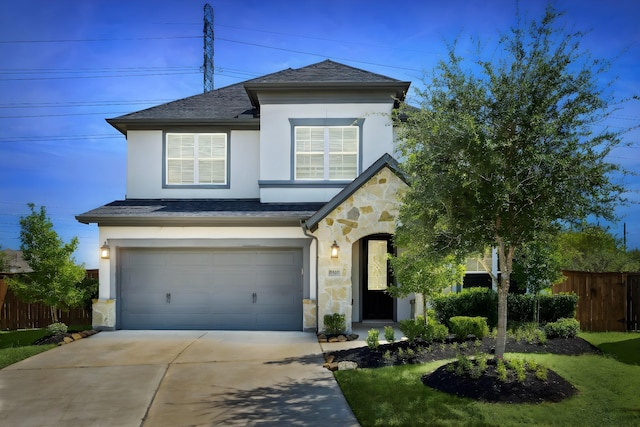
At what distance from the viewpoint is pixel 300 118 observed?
57.6ft

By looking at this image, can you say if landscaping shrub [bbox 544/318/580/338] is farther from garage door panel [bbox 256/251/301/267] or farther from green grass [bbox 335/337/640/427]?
garage door panel [bbox 256/251/301/267]

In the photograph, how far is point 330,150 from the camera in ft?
57.6

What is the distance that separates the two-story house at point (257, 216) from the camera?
15969 millimetres

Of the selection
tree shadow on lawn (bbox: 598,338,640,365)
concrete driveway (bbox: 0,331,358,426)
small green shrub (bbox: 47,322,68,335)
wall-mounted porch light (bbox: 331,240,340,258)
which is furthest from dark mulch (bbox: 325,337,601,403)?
small green shrub (bbox: 47,322,68,335)

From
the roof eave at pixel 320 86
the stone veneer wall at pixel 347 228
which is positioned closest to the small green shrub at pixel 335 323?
the stone veneer wall at pixel 347 228

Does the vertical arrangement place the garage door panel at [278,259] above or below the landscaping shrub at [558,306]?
above

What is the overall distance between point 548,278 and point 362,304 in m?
5.36

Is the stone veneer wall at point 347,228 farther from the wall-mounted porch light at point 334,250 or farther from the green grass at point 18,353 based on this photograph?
the green grass at point 18,353

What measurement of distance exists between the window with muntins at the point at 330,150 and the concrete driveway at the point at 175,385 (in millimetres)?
5442

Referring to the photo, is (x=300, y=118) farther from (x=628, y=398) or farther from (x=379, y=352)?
(x=628, y=398)

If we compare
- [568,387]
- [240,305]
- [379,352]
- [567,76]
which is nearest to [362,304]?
[240,305]

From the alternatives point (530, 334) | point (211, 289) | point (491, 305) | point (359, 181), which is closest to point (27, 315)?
point (211, 289)

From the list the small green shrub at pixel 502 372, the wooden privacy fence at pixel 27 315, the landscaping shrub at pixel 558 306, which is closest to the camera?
the small green shrub at pixel 502 372

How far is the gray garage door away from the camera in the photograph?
54.2 ft
